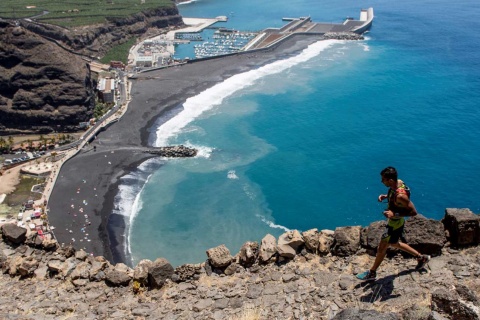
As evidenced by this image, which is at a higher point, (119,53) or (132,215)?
(119,53)

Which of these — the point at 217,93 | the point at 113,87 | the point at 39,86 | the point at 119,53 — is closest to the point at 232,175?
the point at 217,93

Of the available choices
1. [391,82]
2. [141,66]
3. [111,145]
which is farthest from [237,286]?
[141,66]

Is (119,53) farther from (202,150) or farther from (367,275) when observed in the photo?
(367,275)

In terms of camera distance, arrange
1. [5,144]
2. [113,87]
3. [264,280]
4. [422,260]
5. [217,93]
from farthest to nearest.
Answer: [113,87] → [217,93] → [5,144] → [264,280] → [422,260]

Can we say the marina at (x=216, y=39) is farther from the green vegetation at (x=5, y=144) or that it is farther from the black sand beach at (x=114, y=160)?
the green vegetation at (x=5, y=144)

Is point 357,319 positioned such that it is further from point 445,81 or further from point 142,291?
point 445,81

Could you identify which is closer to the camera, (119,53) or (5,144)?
(5,144)

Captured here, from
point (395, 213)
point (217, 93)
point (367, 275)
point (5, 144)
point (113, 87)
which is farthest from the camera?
point (113, 87)

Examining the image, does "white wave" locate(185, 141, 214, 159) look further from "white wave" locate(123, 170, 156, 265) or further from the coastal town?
the coastal town

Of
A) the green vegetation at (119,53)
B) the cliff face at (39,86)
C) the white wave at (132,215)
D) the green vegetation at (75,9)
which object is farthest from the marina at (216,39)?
the white wave at (132,215)
